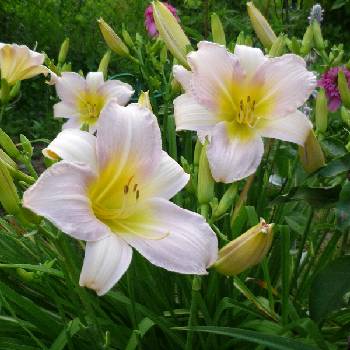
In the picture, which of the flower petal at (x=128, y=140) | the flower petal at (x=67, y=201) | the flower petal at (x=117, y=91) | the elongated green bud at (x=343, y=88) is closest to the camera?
the flower petal at (x=67, y=201)

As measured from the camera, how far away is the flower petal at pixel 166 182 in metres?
0.87

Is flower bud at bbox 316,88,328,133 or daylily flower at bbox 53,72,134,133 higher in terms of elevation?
flower bud at bbox 316,88,328,133

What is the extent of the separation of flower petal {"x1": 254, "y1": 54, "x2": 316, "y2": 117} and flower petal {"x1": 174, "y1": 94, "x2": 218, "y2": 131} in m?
0.10

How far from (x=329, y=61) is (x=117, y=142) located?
679 millimetres

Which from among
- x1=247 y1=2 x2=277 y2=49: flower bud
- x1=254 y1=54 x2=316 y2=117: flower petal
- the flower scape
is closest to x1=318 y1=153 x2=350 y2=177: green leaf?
the flower scape

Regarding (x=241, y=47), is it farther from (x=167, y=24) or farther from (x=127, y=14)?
(x=127, y=14)

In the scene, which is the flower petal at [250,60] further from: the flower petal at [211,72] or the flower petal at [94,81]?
the flower petal at [94,81]

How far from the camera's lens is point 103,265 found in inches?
29.5

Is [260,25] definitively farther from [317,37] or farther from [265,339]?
[265,339]

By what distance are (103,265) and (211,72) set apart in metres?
0.38

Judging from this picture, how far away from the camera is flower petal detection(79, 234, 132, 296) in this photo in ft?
2.44

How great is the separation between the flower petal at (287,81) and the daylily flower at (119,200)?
219 mm

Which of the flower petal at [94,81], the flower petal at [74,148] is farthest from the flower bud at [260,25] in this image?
the flower petal at [74,148]

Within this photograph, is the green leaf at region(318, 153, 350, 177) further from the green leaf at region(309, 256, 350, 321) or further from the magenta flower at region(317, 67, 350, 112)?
the magenta flower at region(317, 67, 350, 112)
